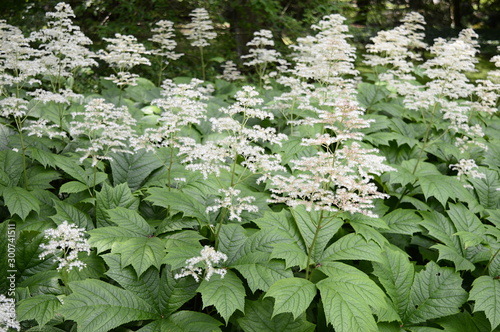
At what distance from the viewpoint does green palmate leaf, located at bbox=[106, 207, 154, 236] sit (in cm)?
294

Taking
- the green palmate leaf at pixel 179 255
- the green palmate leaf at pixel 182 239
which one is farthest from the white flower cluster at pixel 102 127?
the green palmate leaf at pixel 179 255

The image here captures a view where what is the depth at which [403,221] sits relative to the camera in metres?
3.40

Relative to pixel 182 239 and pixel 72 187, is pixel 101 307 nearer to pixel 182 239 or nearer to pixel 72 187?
pixel 182 239

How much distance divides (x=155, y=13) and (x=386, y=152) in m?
5.65

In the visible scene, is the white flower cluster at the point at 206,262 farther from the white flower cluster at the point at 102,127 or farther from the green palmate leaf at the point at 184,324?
the white flower cluster at the point at 102,127

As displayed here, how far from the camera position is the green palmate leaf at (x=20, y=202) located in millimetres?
2967

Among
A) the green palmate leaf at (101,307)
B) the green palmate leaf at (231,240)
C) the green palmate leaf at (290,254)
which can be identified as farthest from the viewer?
the green palmate leaf at (231,240)

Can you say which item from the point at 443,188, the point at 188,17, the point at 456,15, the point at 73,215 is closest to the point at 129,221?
the point at 73,215

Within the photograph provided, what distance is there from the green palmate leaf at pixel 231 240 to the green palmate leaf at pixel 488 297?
1.59 meters

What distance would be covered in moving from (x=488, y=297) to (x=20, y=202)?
11.3ft

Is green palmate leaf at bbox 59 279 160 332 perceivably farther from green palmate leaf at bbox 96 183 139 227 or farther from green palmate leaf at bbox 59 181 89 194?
green palmate leaf at bbox 59 181 89 194

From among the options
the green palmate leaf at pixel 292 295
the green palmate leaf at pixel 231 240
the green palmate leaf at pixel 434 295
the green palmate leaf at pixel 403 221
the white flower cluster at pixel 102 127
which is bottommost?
the green palmate leaf at pixel 434 295

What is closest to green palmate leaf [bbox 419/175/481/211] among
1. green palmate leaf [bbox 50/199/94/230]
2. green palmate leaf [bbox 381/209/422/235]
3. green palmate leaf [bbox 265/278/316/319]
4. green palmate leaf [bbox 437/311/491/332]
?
green palmate leaf [bbox 381/209/422/235]

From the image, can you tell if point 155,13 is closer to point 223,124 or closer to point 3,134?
point 3,134
